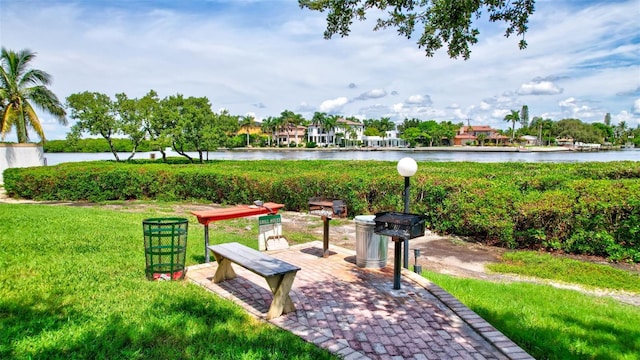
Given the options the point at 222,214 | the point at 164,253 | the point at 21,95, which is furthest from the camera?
the point at 21,95

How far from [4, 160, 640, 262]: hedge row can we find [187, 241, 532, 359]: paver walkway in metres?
3.58

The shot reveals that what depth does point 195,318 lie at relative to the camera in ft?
13.0

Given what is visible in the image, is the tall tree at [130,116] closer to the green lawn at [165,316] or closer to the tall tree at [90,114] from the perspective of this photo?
the tall tree at [90,114]

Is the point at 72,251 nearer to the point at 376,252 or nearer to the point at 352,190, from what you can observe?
the point at 376,252

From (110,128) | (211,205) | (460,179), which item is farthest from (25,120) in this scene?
(460,179)

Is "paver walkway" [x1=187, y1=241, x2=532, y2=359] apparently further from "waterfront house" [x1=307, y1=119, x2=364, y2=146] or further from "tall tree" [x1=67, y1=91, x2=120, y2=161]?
"waterfront house" [x1=307, y1=119, x2=364, y2=146]

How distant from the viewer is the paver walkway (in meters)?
3.60

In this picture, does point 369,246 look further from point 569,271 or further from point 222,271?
point 569,271

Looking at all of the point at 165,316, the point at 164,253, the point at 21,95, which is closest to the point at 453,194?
the point at 164,253

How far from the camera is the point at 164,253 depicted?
17.0 feet

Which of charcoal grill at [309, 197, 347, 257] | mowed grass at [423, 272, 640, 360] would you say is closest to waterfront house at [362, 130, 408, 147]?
charcoal grill at [309, 197, 347, 257]

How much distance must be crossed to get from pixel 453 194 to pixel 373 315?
5624 millimetres

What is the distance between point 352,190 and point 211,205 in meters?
5.55

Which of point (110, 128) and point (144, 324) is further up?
point (110, 128)
